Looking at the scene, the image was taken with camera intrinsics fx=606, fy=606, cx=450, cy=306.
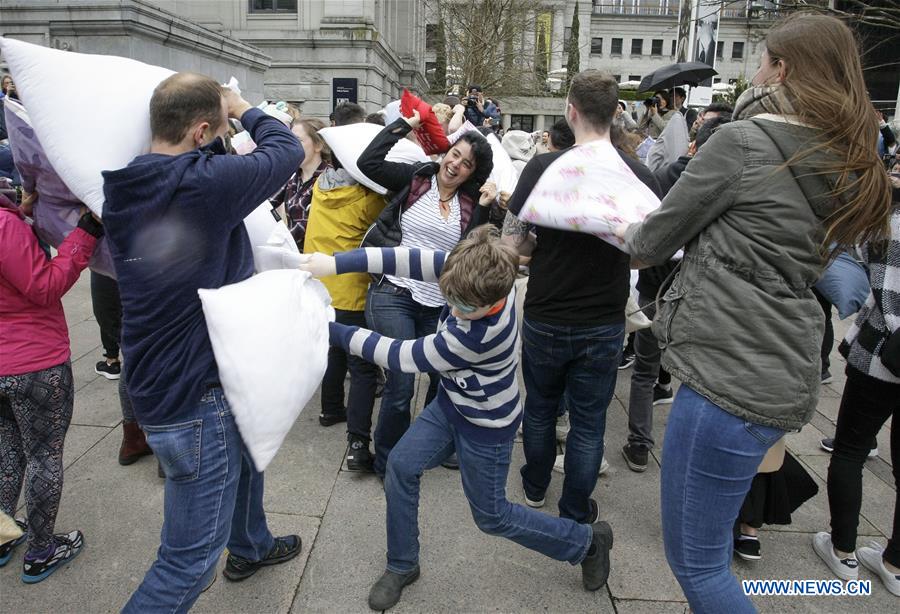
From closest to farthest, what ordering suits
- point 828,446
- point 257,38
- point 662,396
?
point 828,446 < point 662,396 < point 257,38

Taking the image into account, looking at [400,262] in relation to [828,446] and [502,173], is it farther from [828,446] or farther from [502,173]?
[828,446]

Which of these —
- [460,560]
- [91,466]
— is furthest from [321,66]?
[460,560]

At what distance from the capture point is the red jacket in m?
2.23

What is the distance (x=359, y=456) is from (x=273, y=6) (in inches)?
757

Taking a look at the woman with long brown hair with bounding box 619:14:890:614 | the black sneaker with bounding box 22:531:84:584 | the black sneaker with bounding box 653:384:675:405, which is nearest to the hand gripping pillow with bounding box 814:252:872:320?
the woman with long brown hair with bounding box 619:14:890:614

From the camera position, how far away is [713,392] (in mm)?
1762

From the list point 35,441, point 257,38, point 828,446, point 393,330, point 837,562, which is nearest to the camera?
point 35,441

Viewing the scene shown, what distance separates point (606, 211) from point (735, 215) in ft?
2.14

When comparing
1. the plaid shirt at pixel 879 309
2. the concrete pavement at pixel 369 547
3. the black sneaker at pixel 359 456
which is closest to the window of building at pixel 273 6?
the concrete pavement at pixel 369 547

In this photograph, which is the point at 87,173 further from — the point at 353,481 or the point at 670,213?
the point at 353,481

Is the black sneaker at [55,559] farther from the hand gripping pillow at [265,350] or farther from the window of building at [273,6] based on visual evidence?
the window of building at [273,6]

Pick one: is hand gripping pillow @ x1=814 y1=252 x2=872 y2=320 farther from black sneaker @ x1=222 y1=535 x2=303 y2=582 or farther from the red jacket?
the red jacket

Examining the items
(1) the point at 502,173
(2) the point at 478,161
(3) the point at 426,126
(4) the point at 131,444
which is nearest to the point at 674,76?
(1) the point at 502,173

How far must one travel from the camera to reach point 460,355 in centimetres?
216
